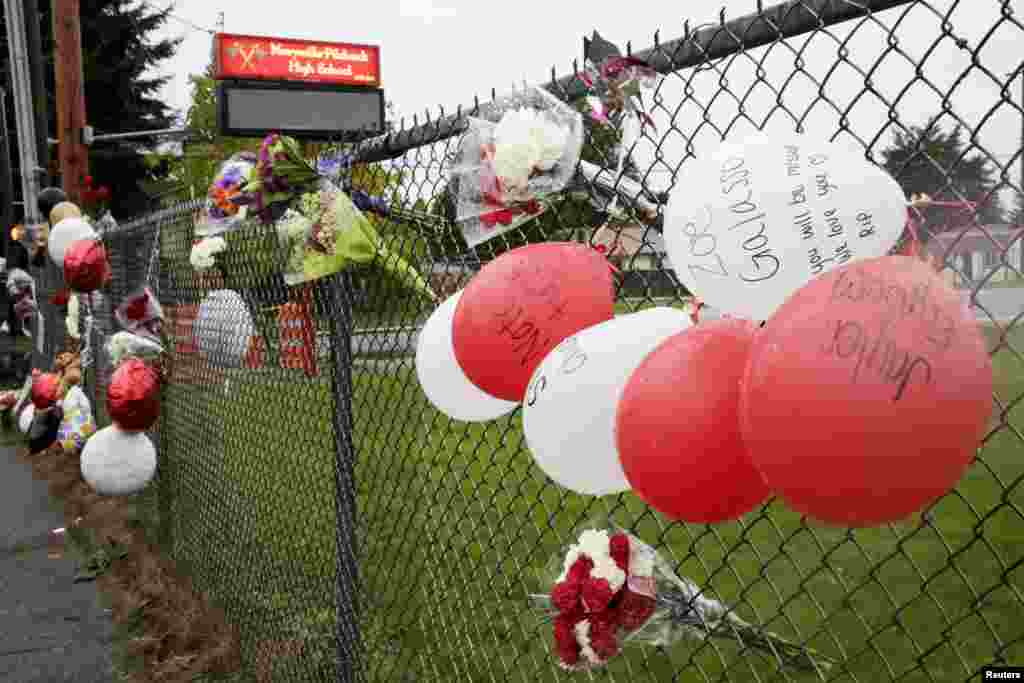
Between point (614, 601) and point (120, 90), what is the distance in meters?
29.7

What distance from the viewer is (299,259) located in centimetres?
242

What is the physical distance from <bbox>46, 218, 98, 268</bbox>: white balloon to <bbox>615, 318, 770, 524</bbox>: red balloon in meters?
4.55

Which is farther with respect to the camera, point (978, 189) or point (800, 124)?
point (800, 124)

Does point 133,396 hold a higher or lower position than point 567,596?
lower

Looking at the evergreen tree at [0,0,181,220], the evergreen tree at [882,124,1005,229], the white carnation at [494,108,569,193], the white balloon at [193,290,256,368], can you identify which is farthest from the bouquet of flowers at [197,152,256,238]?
the evergreen tree at [0,0,181,220]

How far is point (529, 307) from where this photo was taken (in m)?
1.42

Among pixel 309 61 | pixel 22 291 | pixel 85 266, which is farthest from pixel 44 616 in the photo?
pixel 309 61

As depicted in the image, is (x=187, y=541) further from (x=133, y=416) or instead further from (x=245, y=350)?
(x=245, y=350)

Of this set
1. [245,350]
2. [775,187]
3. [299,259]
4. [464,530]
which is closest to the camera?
[775,187]

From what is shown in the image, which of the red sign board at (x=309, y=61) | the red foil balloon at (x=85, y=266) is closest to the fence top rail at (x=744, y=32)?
the red foil balloon at (x=85, y=266)

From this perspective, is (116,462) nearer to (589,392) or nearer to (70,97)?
(589,392)

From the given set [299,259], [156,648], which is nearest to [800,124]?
[299,259]

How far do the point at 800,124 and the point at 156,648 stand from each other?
10.6 feet

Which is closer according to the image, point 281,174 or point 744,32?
point 744,32
